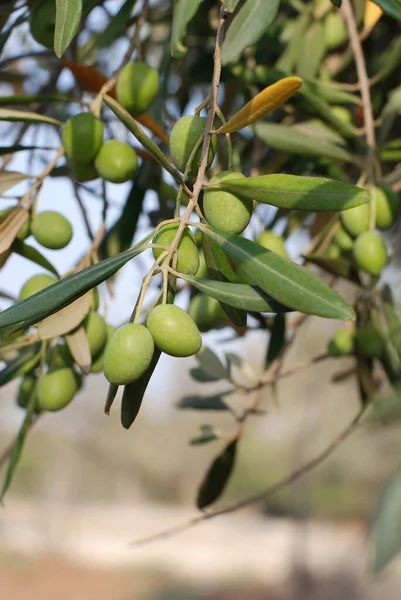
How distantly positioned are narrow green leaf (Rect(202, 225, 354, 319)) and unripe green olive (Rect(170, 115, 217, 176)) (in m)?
0.07

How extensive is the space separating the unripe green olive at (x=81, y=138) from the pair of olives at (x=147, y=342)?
0.24 meters

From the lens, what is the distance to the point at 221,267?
541 mm

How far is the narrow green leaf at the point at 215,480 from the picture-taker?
1045 mm

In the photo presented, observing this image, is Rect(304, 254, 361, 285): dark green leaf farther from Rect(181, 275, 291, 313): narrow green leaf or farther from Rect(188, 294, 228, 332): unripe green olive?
Rect(181, 275, 291, 313): narrow green leaf

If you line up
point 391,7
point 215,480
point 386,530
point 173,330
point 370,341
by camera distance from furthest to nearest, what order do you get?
point 215,480 → point 370,341 → point 391,7 → point 173,330 → point 386,530

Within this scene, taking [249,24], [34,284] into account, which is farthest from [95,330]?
[249,24]

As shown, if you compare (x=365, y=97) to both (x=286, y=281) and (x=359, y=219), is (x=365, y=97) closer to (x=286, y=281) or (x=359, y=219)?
(x=359, y=219)

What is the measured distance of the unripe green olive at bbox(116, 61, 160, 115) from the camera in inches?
28.3

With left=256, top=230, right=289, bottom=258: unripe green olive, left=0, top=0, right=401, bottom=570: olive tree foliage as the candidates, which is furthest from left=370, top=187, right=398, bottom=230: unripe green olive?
left=256, top=230, right=289, bottom=258: unripe green olive

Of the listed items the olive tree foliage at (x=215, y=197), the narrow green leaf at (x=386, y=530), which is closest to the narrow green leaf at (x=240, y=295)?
the olive tree foliage at (x=215, y=197)

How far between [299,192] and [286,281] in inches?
2.7

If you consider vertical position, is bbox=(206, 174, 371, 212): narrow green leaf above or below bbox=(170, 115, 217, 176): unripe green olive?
below

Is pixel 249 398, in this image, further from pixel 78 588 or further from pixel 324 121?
pixel 78 588

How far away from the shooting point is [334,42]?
1011 mm
